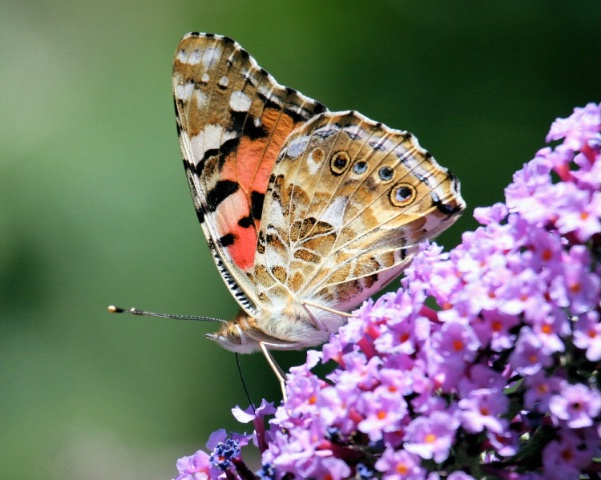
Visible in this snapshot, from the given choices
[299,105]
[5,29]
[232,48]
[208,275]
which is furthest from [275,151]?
[5,29]

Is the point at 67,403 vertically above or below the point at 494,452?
above

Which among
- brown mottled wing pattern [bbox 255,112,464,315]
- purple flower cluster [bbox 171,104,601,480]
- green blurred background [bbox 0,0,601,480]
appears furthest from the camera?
green blurred background [bbox 0,0,601,480]

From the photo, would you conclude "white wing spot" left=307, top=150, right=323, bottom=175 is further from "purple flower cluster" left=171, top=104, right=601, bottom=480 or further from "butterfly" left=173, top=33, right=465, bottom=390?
"purple flower cluster" left=171, top=104, right=601, bottom=480

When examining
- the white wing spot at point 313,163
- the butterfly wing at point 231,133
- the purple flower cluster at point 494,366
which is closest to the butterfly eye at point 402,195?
the white wing spot at point 313,163

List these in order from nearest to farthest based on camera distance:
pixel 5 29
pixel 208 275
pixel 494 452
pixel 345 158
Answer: pixel 494 452 < pixel 345 158 < pixel 208 275 < pixel 5 29

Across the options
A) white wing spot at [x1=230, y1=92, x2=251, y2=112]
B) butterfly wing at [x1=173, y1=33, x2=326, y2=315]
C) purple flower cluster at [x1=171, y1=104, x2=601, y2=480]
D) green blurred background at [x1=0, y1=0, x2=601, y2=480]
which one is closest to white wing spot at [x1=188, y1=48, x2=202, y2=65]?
butterfly wing at [x1=173, y1=33, x2=326, y2=315]

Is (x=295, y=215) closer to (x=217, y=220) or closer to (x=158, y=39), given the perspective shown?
(x=217, y=220)

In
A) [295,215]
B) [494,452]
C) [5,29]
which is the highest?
[5,29]
